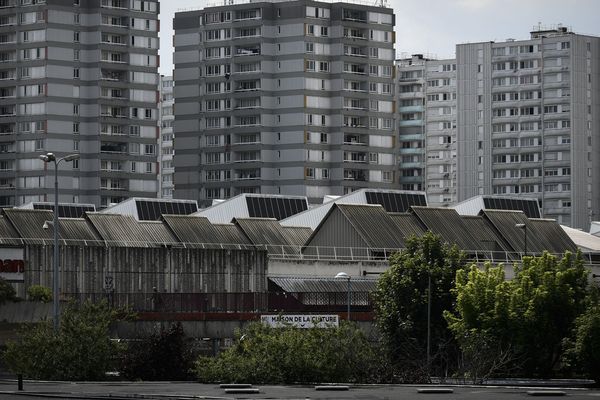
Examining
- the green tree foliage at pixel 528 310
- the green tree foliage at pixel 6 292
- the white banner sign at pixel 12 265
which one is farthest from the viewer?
the white banner sign at pixel 12 265

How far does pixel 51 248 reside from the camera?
341 feet

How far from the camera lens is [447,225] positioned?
128 metres

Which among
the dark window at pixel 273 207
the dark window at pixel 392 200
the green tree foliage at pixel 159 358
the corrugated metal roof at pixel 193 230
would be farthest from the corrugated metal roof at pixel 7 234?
the dark window at pixel 392 200

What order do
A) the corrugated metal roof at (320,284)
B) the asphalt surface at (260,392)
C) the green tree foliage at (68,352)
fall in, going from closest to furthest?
the asphalt surface at (260,392), the green tree foliage at (68,352), the corrugated metal roof at (320,284)

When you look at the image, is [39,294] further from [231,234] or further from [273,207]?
[273,207]

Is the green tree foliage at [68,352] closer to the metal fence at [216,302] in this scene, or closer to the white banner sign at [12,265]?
the metal fence at [216,302]

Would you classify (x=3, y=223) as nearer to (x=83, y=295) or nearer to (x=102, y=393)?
(x=83, y=295)

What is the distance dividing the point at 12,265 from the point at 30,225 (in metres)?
14.0

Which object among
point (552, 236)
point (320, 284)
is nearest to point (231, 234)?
point (320, 284)

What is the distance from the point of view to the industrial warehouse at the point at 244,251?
102 meters

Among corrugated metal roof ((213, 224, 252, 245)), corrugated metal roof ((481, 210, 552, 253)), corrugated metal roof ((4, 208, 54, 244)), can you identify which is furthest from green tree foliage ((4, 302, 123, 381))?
corrugated metal roof ((481, 210, 552, 253))

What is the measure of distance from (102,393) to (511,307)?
25938 mm

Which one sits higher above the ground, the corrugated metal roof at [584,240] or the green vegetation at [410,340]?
the corrugated metal roof at [584,240]

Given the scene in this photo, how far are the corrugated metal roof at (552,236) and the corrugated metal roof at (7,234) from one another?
47.2m
